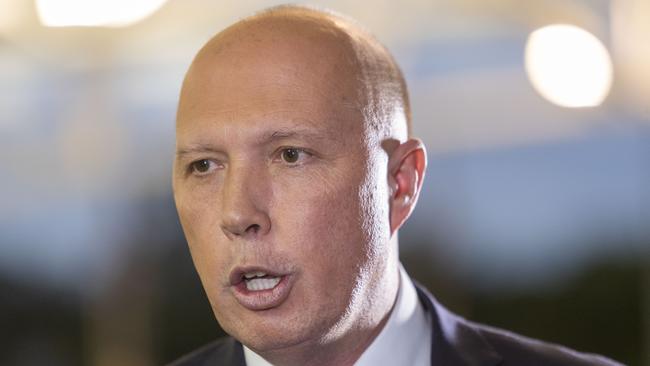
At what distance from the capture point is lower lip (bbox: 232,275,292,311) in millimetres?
1881

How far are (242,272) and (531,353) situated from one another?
673mm

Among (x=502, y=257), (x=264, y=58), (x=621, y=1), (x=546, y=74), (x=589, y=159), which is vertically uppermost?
(x=264, y=58)

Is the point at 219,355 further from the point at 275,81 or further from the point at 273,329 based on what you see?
the point at 275,81

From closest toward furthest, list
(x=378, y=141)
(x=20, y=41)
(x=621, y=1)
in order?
(x=378, y=141)
(x=621, y=1)
(x=20, y=41)

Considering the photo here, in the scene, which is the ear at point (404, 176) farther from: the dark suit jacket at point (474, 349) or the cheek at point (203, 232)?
the cheek at point (203, 232)

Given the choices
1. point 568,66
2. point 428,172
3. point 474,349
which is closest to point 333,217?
point 474,349

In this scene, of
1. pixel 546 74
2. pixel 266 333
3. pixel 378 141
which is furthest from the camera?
pixel 546 74

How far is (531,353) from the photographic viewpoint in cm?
225

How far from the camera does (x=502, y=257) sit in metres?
5.19

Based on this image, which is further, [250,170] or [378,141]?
[378,141]

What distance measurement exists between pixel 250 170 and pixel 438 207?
350 cm

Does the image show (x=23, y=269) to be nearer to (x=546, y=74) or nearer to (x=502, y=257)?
(x=502, y=257)

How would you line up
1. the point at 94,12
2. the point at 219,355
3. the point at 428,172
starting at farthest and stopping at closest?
the point at 428,172
the point at 94,12
the point at 219,355

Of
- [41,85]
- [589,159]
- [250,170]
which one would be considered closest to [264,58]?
[250,170]
